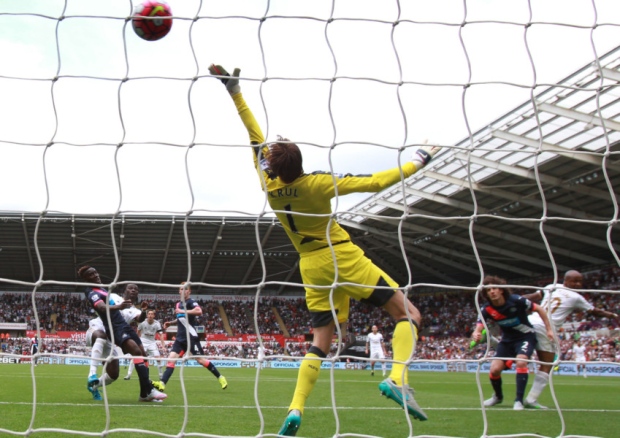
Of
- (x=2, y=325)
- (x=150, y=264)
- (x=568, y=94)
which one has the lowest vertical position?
(x=2, y=325)

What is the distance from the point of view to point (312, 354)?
4.26m

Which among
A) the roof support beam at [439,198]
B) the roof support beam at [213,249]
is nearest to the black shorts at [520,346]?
the roof support beam at [439,198]

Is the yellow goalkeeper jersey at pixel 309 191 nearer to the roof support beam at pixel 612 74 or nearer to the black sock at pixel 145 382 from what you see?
the black sock at pixel 145 382

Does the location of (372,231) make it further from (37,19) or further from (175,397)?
(37,19)

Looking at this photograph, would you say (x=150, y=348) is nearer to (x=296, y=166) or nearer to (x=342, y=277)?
(x=342, y=277)

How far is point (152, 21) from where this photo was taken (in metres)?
4.24

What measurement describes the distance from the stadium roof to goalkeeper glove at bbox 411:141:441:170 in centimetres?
1210

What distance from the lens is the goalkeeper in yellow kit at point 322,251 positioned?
13.0 ft

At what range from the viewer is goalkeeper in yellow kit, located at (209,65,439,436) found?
395 centimetres

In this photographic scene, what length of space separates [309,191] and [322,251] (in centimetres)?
40

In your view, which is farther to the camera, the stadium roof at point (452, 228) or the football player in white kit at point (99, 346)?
the stadium roof at point (452, 228)

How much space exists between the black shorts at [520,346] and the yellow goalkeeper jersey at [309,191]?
3.99 metres

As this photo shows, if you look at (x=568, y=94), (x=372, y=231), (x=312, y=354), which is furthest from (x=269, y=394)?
(x=372, y=231)

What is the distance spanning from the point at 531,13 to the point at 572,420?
3.89 m
